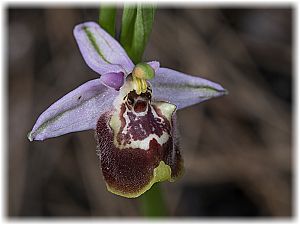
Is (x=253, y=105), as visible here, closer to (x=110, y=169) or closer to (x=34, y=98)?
(x=34, y=98)

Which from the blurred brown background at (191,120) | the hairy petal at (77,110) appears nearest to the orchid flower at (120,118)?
the hairy petal at (77,110)

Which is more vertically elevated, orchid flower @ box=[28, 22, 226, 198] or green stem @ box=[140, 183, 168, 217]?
orchid flower @ box=[28, 22, 226, 198]

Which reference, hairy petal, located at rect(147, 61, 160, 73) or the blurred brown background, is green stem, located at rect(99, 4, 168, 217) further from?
the blurred brown background

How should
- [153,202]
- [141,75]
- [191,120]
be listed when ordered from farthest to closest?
[191,120] < [153,202] < [141,75]

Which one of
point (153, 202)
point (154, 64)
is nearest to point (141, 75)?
point (154, 64)

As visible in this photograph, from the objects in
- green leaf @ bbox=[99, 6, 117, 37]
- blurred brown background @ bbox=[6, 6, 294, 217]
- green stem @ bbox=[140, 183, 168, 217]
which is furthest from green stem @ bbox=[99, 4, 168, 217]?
blurred brown background @ bbox=[6, 6, 294, 217]

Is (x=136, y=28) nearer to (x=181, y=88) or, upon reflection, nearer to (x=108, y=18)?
(x=108, y=18)

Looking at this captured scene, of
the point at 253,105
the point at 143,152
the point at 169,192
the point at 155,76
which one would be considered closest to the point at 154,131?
the point at 143,152
